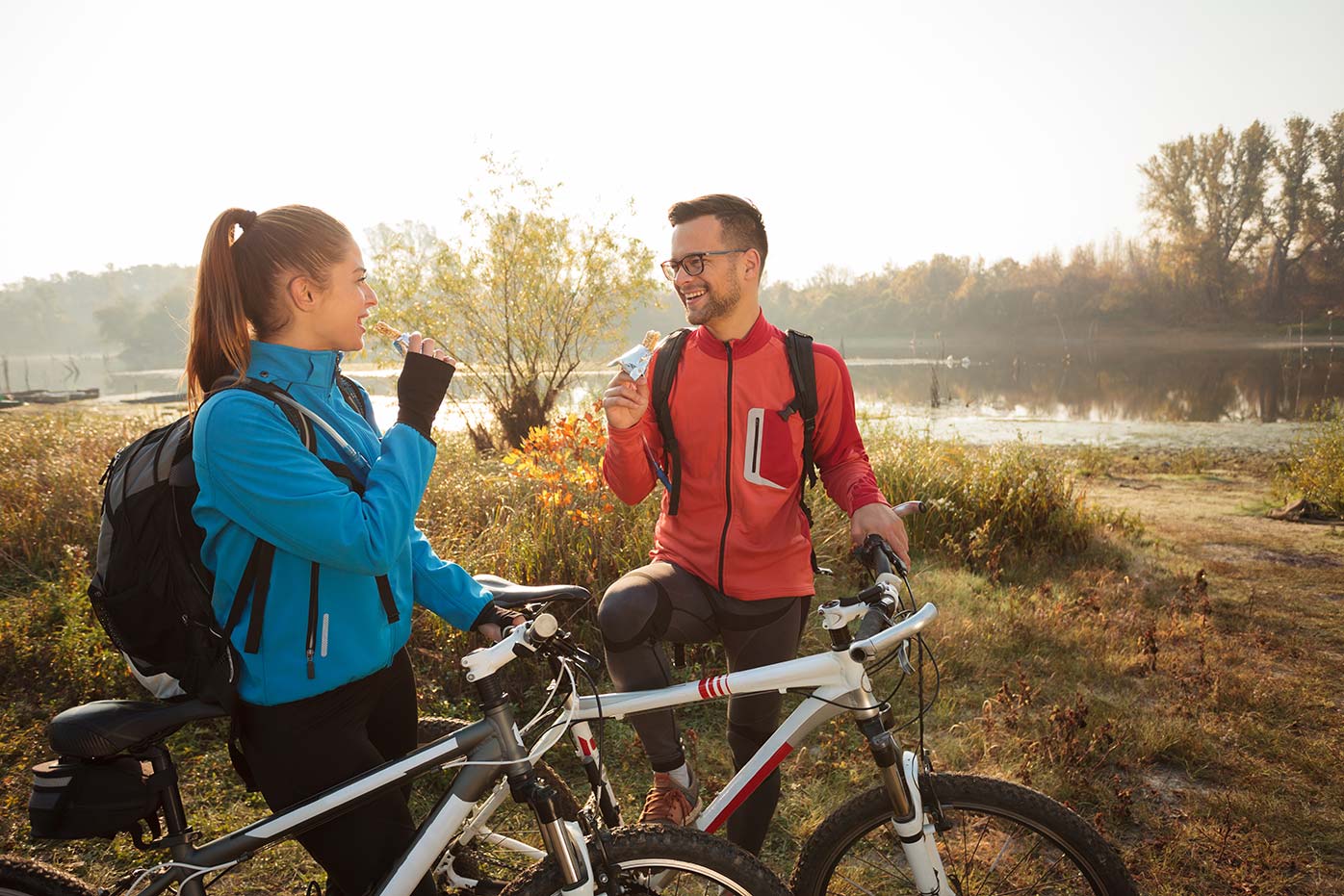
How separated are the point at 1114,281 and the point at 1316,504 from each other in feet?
174

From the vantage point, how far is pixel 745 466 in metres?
2.45

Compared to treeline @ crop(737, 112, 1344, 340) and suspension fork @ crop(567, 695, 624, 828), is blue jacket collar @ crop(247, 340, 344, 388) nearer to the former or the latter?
suspension fork @ crop(567, 695, 624, 828)

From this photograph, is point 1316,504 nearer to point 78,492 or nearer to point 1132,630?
point 1132,630

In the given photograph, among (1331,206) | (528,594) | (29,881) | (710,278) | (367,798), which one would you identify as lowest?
(29,881)

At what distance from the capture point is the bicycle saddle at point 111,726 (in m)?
1.50

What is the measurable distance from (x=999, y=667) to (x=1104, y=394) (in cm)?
2403

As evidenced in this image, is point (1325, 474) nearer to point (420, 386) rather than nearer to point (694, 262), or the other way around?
point (694, 262)

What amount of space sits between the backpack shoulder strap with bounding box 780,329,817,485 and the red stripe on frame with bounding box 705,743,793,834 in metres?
0.84

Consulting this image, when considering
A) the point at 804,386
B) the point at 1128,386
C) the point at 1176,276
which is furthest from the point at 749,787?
the point at 1176,276

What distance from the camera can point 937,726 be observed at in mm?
3984

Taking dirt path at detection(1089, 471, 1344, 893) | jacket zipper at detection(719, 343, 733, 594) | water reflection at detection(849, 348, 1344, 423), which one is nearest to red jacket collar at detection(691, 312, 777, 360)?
jacket zipper at detection(719, 343, 733, 594)

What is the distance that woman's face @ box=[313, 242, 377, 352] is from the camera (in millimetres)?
1730

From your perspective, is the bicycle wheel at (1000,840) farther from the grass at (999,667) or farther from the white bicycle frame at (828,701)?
the grass at (999,667)

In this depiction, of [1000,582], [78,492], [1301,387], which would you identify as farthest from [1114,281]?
[78,492]
